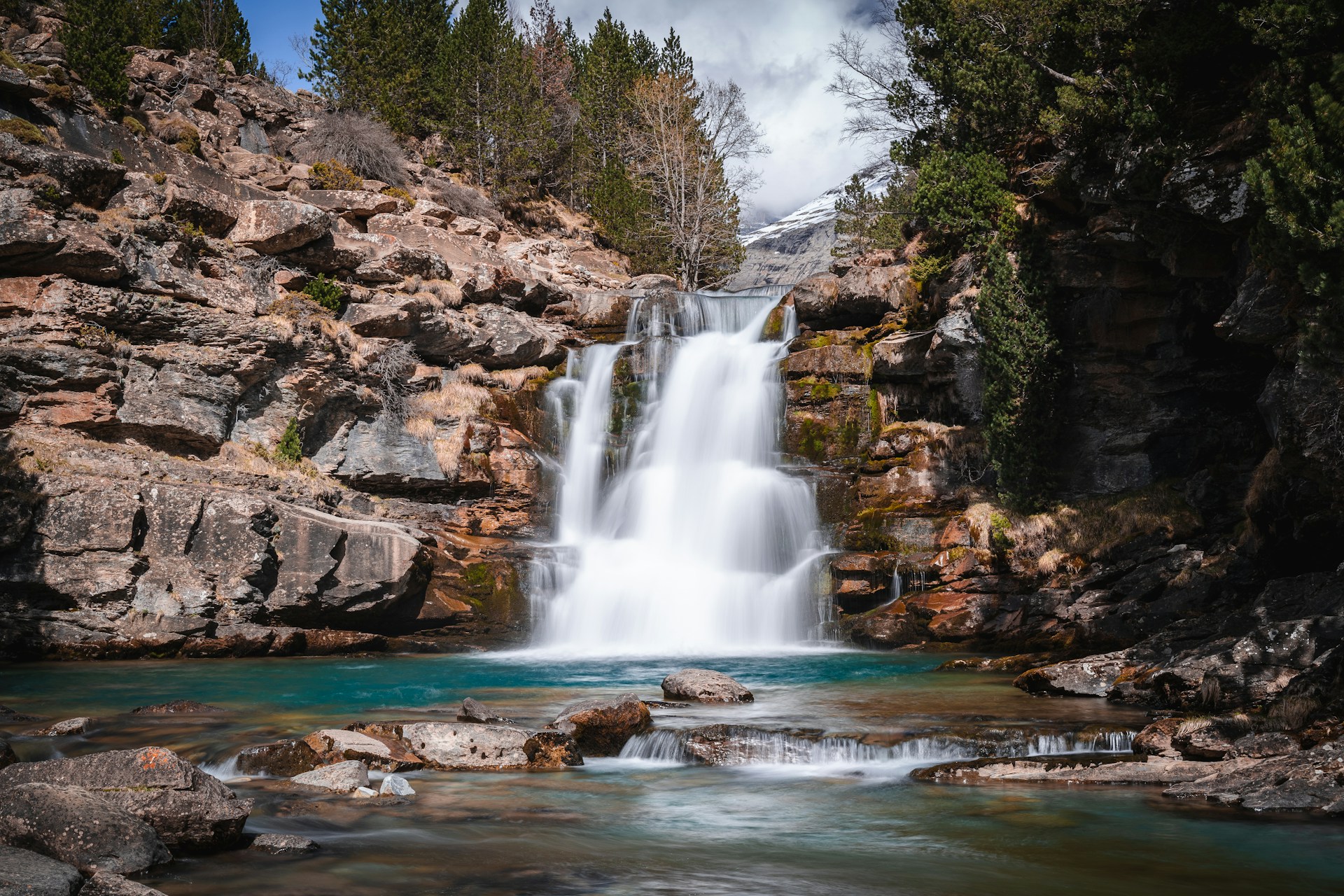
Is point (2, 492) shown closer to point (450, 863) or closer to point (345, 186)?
point (450, 863)

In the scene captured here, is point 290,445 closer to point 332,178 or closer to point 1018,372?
point 332,178

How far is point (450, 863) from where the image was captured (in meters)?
6.84

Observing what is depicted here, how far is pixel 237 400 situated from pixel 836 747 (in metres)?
19.4

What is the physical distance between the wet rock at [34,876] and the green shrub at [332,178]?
3165 cm

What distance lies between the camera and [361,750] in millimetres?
9805

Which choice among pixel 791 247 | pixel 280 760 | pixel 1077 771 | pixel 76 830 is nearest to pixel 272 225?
pixel 280 760

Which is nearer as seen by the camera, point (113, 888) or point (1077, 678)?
point (113, 888)

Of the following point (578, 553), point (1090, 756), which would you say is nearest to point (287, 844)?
point (1090, 756)

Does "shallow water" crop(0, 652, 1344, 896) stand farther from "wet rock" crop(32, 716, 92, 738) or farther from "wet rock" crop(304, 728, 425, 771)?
"wet rock" crop(304, 728, 425, 771)

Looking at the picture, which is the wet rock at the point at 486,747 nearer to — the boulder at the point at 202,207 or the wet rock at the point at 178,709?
the wet rock at the point at 178,709

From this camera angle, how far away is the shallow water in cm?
659

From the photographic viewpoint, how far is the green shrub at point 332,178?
3378 cm

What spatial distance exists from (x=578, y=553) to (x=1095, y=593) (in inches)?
487

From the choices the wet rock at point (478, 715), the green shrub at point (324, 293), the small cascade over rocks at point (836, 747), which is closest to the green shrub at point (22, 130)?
the green shrub at point (324, 293)
